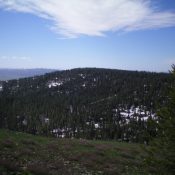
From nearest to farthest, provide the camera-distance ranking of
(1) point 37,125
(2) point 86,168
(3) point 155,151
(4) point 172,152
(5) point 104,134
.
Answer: (4) point 172,152, (3) point 155,151, (2) point 86,168, (5) point 104,134, (1) point 37,125

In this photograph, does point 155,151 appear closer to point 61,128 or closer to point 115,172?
point 115,172

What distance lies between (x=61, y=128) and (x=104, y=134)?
48.0 metres

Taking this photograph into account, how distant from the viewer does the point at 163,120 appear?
1734cm

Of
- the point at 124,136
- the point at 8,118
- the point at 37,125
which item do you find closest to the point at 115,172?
the point at 8,118

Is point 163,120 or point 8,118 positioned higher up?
point 163,120

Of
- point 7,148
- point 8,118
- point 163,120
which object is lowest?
point 8,118

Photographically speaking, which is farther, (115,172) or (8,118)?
(8,118)

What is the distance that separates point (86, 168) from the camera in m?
24.3

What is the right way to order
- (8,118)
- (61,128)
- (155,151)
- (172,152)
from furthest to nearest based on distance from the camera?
(61,128), (8,118), (155,151), (172,152)

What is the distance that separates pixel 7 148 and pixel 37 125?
144m

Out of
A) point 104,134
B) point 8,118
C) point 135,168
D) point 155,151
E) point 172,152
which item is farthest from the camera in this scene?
point 104,134

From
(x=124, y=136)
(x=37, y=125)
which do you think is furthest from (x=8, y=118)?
(x=124, y=136)

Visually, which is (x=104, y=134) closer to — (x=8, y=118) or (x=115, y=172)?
(x=8, y=118)

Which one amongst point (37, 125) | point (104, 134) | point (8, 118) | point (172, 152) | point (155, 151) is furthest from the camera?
point (37, 125)
